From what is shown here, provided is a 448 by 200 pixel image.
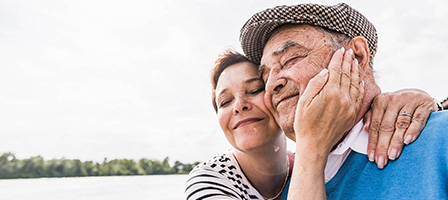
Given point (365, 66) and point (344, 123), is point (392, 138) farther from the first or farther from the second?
point (365, 66)

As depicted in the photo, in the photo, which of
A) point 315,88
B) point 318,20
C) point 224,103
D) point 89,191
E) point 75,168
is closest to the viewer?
point 315,88

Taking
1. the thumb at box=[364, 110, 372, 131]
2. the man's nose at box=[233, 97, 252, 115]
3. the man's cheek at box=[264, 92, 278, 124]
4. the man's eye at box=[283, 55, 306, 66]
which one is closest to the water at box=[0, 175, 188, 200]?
the man's nose at box=[233, 97, 252, 115]

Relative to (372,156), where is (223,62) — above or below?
above

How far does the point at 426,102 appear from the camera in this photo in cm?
147

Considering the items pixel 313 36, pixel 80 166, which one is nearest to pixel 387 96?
pixel 313 36

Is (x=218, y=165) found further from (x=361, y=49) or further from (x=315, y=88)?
(x=361, y=49)

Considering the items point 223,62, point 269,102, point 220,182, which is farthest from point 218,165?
point 223,62

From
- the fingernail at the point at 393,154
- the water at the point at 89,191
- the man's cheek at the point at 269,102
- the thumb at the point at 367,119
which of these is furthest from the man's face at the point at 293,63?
the water at the point at 89,191

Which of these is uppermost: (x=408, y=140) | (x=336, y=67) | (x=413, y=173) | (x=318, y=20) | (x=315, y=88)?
(x=318, y=20)

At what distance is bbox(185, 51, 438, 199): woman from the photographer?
231cm

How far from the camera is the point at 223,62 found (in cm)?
271

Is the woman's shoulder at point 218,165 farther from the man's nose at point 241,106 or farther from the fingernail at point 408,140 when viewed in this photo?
the fingernail at point 408,140

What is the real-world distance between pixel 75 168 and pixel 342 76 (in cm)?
3622

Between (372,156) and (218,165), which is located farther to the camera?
(218,165)
